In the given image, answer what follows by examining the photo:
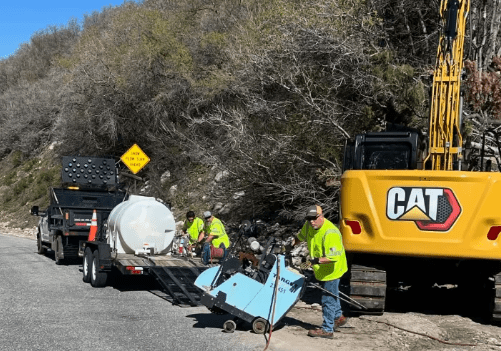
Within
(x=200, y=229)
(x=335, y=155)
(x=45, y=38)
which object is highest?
(x=45, y=38)

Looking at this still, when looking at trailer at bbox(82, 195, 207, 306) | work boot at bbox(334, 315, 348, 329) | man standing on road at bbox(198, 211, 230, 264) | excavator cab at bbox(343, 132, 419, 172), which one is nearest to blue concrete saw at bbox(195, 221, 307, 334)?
work boot at bbox(334, 315, 348, 329)

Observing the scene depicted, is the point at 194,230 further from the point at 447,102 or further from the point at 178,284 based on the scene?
the point at 447,102

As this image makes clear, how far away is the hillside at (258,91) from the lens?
17328 millimetres

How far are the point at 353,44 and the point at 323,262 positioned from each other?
1049 cm

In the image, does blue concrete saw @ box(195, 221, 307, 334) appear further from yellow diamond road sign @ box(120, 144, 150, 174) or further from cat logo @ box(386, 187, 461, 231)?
yellow diamond road sign @ box(120, 144, 150, 174)

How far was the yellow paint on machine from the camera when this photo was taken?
897cm

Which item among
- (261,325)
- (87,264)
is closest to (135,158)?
(87,264)

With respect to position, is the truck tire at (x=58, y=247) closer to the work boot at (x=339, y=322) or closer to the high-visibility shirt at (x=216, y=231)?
the high-visibility shirt at (x=216, y=231)

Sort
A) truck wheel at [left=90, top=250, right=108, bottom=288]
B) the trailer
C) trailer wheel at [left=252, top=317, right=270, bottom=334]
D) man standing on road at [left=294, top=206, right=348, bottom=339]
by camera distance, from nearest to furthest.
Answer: man standing on road at [left=294, top=206, right=348, bottom=339]
trailer wheel at [left=252, top=317, right=270, bottom=334]
the trailer
truck wheel at [left=90, top=250, right=108, bottom=288]

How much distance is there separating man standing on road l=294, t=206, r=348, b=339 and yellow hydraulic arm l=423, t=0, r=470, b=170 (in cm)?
294

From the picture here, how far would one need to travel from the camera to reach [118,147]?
32.5 metres

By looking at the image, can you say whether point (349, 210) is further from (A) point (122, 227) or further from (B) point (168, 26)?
(B) point (168, 26)

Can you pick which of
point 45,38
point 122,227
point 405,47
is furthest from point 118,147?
point 45,38

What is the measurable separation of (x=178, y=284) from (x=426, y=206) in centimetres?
Result: 454
